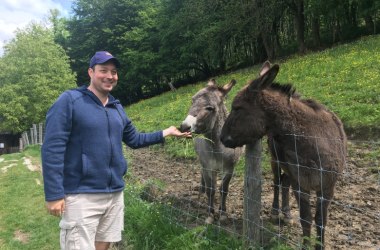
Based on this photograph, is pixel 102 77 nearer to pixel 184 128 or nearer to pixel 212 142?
pixel 184 128

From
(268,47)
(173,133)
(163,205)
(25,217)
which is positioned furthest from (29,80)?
(173,133)

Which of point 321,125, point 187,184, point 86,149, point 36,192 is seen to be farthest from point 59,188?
point 36,192

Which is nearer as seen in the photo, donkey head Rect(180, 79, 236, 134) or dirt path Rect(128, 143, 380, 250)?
dirt path Rect(128, 143, 380, 250)

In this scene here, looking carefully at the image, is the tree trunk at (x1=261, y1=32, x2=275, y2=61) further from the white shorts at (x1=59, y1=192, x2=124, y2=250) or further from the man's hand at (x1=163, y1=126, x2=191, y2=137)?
the white shorts at (x1=59, y1=192, x2=124, y2=250)

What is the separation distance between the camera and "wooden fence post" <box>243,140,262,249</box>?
3.55m

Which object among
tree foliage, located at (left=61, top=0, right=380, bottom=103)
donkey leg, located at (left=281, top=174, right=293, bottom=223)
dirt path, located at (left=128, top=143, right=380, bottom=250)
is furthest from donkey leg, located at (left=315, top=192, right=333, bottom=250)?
tree foliage, located at (left=61, top=0, right=380, bottom=103)

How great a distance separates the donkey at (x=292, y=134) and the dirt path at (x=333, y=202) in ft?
0.71

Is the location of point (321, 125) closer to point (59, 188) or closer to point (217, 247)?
point (217, 247)

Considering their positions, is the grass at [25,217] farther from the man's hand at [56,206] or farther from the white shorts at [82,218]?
the man's hand at [56,206]

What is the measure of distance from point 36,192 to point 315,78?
9377mm

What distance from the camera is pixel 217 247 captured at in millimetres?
3807

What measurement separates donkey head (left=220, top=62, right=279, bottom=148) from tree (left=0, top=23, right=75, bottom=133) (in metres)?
22.9

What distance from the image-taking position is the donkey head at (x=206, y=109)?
15.0 feet

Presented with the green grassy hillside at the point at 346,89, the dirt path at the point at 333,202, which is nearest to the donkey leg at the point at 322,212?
the dirt path at the point at 333,202
